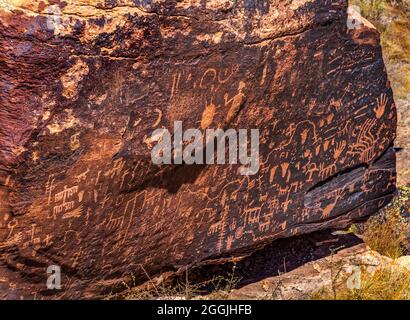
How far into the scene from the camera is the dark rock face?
2.94 meters

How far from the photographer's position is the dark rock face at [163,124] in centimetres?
294

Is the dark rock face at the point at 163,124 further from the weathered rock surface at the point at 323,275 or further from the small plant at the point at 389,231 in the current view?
the small plant at the point at 389,231

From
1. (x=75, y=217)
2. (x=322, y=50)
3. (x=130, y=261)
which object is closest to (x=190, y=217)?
(x=130, y=261)

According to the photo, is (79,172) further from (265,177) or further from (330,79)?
(330,79)

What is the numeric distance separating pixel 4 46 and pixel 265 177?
5.35 feet

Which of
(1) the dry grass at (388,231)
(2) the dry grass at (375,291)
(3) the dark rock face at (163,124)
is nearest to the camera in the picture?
(3) the dark rock face at (163,124)

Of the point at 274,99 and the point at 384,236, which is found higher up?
the point at 274,99

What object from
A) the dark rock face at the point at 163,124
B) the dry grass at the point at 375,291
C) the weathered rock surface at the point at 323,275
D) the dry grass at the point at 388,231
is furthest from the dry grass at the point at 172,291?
the dry grass at the point at 388,231

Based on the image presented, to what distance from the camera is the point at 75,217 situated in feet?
10.5

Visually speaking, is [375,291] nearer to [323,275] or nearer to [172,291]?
[323,275]

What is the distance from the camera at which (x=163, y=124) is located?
3.29 m

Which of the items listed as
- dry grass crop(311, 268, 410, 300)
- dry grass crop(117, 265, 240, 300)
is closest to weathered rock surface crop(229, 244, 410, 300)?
dry grass crop(311, 268, 410, 300)

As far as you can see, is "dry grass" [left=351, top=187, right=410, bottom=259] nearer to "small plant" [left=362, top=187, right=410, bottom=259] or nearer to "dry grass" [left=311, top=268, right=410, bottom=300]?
"small plant" [left=362, top=187, right=410, bottom=259]

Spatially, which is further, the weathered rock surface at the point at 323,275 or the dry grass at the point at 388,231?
the dry grass at the point at 388,231
